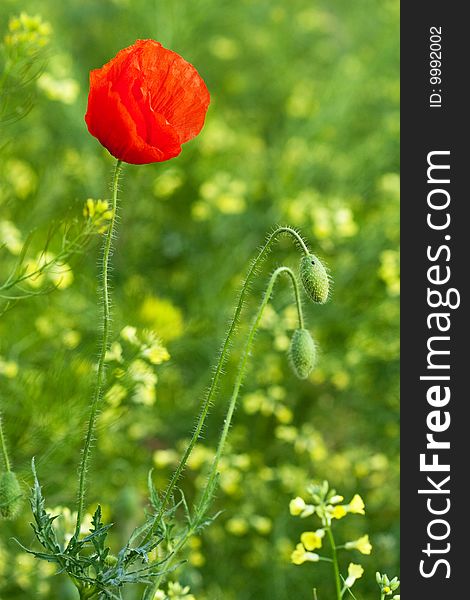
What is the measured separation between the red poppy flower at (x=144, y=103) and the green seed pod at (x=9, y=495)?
458 mm

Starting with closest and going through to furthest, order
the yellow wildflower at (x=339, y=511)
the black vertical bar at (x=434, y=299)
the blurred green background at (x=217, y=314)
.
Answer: the yellow wildflower at (x=339, y=511) → the black vertical bar at (x=434, y=299) → the blurred green background at (x=217, y=314)

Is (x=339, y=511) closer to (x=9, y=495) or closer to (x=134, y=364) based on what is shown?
(x=9, y=495)

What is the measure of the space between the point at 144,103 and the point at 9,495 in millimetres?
547

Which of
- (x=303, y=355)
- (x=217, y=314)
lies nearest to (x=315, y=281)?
(x=303, y=355)

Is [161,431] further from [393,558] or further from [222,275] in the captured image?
[393,558]

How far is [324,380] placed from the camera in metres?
2.59

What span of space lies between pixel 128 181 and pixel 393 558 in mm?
1342

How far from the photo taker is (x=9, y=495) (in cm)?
121

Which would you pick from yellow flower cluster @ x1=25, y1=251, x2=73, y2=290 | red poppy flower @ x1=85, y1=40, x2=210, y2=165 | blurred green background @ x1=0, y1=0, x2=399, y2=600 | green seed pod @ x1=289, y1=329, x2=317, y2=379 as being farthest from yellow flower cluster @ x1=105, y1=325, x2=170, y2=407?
red poppy flower @ x1=85, y1=40, x2=210, y2=165

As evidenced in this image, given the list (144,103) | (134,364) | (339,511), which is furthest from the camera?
(134,364)

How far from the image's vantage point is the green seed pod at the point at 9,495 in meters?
1.20

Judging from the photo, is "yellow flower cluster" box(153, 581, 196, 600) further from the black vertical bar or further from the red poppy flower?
the red poppy flower

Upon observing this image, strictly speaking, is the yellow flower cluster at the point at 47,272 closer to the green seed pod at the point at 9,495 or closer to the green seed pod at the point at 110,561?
the green seed pod at the point at 9,495

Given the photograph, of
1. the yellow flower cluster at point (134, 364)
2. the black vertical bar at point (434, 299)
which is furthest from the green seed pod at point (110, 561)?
the black vertical bar at point (434, 299)
